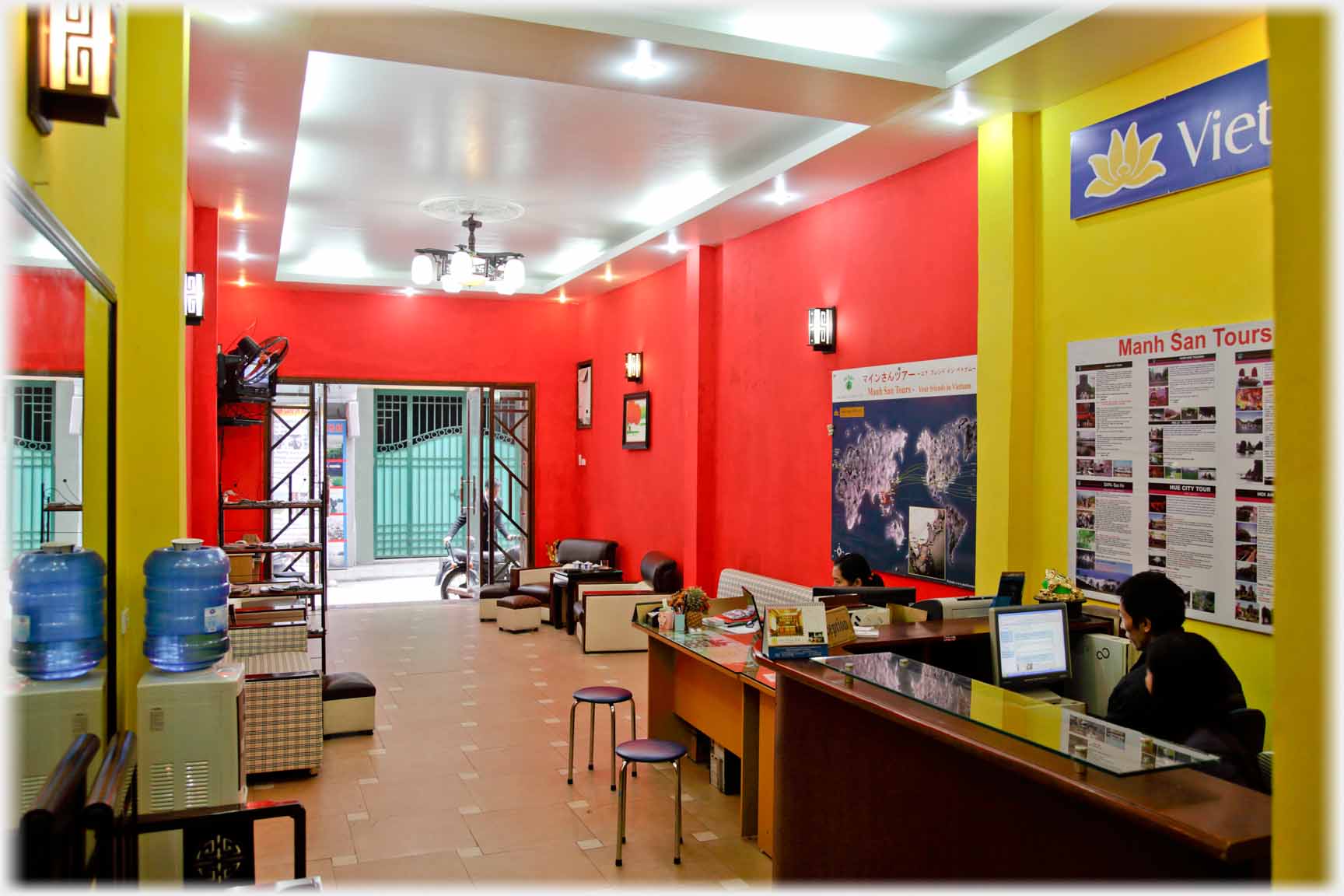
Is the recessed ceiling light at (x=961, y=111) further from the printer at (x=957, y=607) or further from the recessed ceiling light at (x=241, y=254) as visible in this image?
the recessed ceiling light at (x=241, y=254)

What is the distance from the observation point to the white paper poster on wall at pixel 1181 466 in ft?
13.3

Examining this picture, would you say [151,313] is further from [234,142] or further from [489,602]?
[489,602]

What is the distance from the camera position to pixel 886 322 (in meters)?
6.59

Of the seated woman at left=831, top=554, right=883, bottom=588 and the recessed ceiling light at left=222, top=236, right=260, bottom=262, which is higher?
the recessed ceiling light at left=222, top=236, right=260, bottom=262

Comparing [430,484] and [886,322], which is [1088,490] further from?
[430,484]

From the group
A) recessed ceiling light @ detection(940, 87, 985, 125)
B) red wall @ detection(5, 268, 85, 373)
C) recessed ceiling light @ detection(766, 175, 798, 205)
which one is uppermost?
recessed ceiling light @ detection(766, 175, 798, 205)

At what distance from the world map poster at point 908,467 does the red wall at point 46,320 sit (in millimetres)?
4556

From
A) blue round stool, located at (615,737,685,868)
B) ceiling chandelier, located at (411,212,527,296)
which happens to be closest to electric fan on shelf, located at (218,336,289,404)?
ceiling chandelier, located at (411,212,527,296)

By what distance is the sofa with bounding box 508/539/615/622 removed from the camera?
10.3 meters

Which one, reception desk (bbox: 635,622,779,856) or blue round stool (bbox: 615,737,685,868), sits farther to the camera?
reception desk (bbox: 635,622,779,856)

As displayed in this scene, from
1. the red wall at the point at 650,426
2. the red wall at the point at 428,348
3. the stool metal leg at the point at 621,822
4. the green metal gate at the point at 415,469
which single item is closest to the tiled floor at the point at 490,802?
the stool metal leg at the point at 621,822

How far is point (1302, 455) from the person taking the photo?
4.62 feet

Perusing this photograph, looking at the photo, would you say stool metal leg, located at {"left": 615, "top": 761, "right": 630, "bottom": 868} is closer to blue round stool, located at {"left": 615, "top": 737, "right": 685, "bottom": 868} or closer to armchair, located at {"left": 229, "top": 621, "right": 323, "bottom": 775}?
blue round stool, located at {"left": 615, "top": 737, "right": 685, "bottom": 868}

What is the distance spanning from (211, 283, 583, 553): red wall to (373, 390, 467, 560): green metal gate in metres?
3.04
